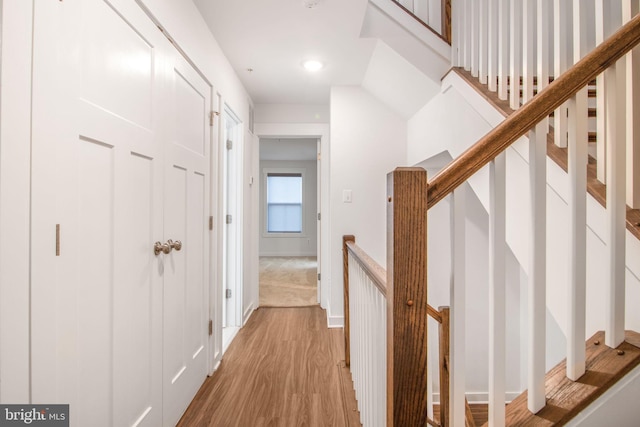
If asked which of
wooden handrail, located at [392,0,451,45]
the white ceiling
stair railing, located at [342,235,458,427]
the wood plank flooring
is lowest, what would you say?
the wood plank flooring

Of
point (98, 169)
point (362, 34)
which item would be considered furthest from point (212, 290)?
point (362, 34)

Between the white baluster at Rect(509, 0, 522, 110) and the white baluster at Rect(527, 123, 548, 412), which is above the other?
the white baluster at Rect(509, 0, 522, 110)

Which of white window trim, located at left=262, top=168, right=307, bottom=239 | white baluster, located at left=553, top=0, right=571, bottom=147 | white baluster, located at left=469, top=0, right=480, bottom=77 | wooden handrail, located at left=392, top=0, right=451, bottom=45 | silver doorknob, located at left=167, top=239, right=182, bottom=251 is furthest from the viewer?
white window trim, located at left=262, top=168, right=307, bottom=239

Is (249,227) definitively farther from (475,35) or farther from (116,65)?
(475,35)

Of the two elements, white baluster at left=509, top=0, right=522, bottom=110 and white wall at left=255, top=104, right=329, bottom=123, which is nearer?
white baluster at left=509, top=0, right=522, bottom=110

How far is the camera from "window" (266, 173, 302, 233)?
297 inches

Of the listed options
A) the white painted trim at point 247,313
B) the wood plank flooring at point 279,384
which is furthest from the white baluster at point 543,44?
the white painted trim at point 247,313

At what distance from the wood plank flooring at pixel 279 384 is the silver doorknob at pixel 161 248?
0.95m

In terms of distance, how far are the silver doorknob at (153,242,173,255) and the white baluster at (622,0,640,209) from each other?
5.88 ft

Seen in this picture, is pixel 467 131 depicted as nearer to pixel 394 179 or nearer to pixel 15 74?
pixel 394 179

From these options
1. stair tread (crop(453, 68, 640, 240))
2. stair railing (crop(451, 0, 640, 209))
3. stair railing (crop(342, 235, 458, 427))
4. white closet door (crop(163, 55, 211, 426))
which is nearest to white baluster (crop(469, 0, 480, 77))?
stair railing (crop(451, 0, 640, 209))

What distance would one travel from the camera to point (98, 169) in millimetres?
1021

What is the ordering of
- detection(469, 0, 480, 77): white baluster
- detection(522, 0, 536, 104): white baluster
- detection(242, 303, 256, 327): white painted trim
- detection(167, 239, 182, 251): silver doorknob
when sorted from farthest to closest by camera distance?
detection(242, 303, 256, 327): white painted trim < detection(469, 0, 480, 77): white baluster < detection(167, 239, 182, 251): silver doorknob < detection(522, 0, 536, 104): white baluster

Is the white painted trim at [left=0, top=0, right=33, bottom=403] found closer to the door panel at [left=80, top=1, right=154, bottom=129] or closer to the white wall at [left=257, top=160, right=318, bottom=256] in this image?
the door panel at [left=80, top=1, right=154, bottom=129]
